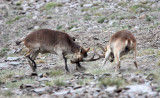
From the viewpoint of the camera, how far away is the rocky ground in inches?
370

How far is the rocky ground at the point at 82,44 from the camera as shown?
9398 mm

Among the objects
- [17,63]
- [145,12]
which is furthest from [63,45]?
[145,12]

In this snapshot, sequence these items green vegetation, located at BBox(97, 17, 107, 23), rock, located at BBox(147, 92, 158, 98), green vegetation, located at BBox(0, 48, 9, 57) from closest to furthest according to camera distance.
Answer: rock, located at BBox(147, 92, 158, 98), green vegetation, located at BBox(0, 48, 9, 57), green vegetation, located at BBox(97, 17, 107, 23)

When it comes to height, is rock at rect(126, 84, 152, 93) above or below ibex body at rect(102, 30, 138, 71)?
below

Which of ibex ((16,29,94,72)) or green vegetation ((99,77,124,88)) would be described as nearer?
green vegetation ((99,77,124,88))

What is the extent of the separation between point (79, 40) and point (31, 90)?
9762 mm

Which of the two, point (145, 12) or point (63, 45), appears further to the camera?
point (145, 12)

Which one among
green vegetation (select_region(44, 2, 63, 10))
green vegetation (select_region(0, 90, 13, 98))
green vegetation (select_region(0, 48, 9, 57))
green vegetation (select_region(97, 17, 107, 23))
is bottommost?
green vegetation (select_region(0, 48, 9, 57))

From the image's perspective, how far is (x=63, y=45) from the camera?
559 inches

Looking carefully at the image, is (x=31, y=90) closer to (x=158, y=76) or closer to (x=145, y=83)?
(x=145, y=83)

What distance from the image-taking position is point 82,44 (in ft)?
61.2

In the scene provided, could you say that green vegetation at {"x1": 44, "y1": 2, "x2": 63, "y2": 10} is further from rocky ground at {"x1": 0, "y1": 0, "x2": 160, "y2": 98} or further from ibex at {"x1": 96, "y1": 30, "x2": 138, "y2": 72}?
ibex at {"x1": 96, "y1": 30, "x2": 138, "y2": 72}

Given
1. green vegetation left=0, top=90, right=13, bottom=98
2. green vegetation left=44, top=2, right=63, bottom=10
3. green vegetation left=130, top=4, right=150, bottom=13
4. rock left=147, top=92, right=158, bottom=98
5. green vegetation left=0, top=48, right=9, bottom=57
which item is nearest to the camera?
rock left=147, top=92, right=158, bottom=98

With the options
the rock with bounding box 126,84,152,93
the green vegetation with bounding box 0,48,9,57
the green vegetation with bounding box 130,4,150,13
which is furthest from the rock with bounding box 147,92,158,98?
the green vegetation with bounding box 130,4,150,13
